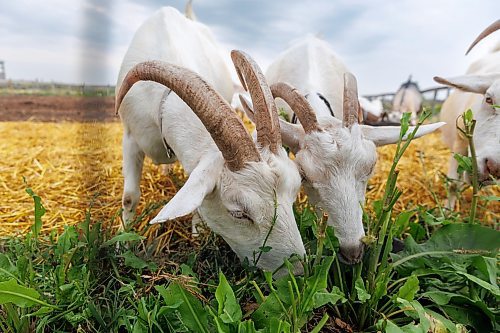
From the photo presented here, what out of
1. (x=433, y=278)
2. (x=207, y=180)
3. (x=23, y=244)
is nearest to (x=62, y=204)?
(x=23, y=244)

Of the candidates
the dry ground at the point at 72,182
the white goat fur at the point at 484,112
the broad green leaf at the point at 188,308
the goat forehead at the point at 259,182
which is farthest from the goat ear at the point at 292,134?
the broad green leaf at the point at 188,308

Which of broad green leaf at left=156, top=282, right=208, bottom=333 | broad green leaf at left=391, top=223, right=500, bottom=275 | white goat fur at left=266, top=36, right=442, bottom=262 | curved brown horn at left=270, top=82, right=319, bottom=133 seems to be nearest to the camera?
broad green leaf at left=156, top=282, right=208, bottom=333

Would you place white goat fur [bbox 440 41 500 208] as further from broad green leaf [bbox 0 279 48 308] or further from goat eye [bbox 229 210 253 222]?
broad green leaf [bbox 0 279 48 308]

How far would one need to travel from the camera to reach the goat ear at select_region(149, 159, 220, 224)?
166 cm

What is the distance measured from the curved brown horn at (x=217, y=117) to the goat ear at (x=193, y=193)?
96mm

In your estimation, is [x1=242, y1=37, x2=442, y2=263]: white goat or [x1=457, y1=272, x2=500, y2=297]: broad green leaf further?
[x1=242, y1=37, x2=442, y2=263]: white goat

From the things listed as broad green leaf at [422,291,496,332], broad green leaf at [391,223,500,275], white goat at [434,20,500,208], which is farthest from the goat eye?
white goat at [434,20,500,208]

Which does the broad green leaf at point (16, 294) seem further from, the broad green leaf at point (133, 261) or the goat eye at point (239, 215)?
the goat eye at point (239, 215)

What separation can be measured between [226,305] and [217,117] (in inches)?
30.6

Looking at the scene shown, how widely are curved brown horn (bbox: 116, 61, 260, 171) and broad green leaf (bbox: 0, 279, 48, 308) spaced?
920 mm

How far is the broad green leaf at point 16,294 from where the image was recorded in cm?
152

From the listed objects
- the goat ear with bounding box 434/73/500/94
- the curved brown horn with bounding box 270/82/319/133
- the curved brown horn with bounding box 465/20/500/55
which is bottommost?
the curved brown horn with bounding box 270/82/319/133

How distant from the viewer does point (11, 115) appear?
871cm

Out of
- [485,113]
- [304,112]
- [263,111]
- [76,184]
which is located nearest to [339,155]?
[304,112]
